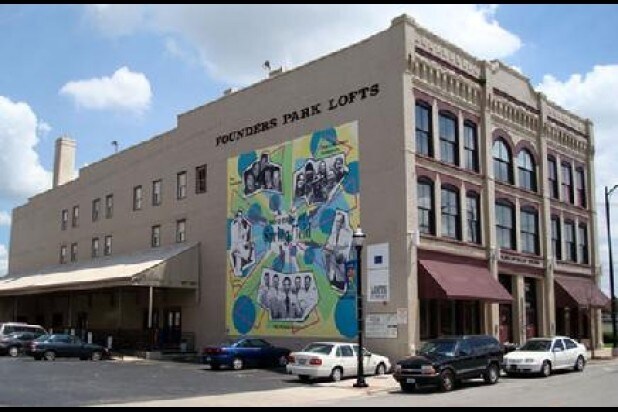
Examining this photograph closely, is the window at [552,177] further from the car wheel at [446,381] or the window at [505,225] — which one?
the car wheel at [446,381]

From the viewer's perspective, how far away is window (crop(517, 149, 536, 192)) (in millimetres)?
39344

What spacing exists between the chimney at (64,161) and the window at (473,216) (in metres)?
39.3

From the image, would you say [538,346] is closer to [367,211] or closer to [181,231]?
[367,211]

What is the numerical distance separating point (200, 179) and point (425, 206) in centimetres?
1576

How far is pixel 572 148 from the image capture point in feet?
146

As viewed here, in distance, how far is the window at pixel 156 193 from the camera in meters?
46.1

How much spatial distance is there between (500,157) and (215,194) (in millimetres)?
15823

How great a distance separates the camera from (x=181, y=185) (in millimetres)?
44125

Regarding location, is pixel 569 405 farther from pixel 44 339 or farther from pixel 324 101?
pixel 44 339

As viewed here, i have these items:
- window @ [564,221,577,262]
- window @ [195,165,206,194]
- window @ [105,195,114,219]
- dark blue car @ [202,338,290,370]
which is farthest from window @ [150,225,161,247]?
window @ [564,221,577,262]

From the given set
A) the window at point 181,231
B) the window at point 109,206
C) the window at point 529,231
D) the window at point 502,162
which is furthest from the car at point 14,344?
the window at point 529,231

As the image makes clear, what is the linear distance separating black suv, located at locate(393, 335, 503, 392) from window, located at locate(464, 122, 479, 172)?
1256 centimetres

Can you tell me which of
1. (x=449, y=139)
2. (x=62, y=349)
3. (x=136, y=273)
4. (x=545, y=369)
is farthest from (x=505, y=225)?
(x=62, y=349)
